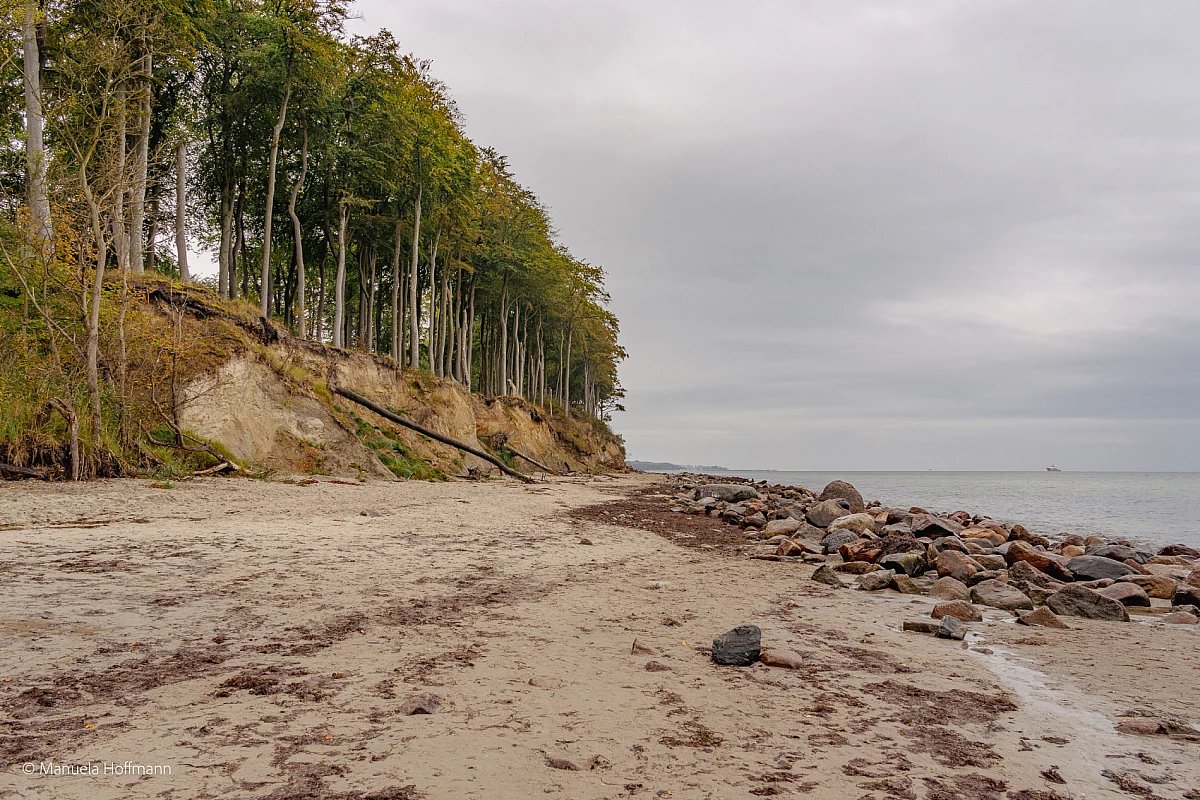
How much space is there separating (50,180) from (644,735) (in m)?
15.9

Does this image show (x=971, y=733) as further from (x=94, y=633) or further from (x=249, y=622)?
(x=94, y=633)

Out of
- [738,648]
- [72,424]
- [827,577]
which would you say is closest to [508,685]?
[738,648]

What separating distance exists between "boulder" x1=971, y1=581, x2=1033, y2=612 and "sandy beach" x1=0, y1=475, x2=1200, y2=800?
1.29 feet

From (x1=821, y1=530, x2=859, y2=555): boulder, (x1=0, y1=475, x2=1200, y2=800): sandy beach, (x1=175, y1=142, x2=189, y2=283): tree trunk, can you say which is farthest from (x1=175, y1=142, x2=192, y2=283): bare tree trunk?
(x1=821, y1=530, x2=859, y2=555): boulder

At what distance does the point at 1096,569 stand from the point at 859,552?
154 inches

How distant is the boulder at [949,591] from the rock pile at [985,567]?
0.04 ft

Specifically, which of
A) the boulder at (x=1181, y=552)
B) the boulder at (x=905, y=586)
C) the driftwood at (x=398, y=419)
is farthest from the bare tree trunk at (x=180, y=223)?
the boulder at (x=1181, y=552)

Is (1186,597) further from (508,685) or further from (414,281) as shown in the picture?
(414,281)

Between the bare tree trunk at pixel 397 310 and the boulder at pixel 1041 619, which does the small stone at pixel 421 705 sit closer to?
the boulder at pixel 1041 619

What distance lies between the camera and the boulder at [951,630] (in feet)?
19.5

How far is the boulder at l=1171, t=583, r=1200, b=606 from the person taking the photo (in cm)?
836

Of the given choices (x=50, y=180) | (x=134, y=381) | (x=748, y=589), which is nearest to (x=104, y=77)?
(x=50, y=180)

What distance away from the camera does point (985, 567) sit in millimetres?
11312

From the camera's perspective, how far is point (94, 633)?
4.28m
